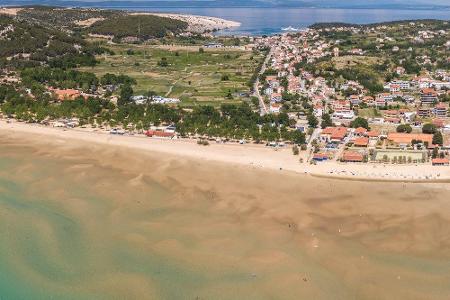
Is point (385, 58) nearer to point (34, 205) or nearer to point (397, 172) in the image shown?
point (397, 172)

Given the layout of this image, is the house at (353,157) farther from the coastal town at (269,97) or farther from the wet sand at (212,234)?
the wet sand at (212,234)

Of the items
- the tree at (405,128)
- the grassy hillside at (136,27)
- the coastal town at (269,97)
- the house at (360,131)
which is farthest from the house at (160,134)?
the grassy hillside at (136,27)

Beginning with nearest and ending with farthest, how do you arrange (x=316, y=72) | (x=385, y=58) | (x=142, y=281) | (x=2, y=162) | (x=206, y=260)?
(x=142, y=281) → (x=206, y=260) → (x=2, y=162) → (x=316, y=72) → (x=385, y=58)

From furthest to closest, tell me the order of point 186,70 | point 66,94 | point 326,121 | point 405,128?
1. point 186,70
2. point 66,94
3. point 326,121
4. point 405,128

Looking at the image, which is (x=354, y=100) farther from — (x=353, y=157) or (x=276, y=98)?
(x=353, y=157)

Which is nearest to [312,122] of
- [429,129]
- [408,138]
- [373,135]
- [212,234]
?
[373,135]

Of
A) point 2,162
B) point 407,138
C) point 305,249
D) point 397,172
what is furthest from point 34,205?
point 407,138
